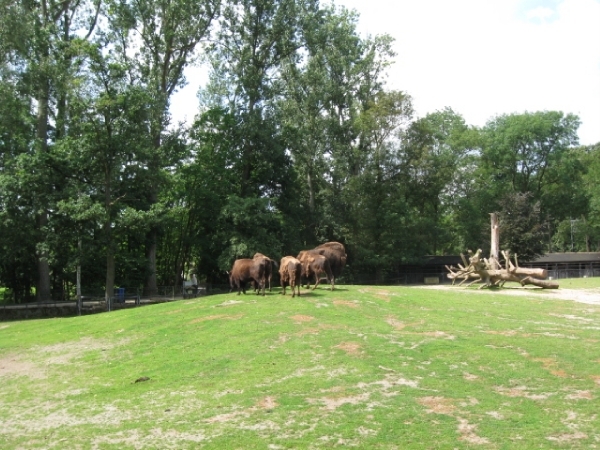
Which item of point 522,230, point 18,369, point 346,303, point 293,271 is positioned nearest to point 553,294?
point 346,303

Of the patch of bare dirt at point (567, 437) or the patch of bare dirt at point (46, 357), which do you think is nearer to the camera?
the patch of bare dirt at point (567, 437)

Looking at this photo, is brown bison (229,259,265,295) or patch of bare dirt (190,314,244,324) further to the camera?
brown bison (229,259,265,295)

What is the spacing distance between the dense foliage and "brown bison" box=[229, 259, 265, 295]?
9721 mm

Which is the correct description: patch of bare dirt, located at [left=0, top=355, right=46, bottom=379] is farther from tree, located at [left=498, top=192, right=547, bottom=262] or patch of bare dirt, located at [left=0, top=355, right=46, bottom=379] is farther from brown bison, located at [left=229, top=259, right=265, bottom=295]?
tree, located at [left=498, top=192, right=547, bottom=262]

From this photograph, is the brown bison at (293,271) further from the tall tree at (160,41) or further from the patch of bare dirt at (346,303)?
the tall tree at (160,41)

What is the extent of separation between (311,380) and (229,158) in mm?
36604

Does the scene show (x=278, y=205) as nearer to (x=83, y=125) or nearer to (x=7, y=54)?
(x=83, y=125)

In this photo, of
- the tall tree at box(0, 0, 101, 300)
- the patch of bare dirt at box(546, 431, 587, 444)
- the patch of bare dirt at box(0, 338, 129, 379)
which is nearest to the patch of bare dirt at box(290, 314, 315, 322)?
the patch of bare dirt at box(0, 338, 129, 379)

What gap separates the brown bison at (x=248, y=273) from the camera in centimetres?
2400

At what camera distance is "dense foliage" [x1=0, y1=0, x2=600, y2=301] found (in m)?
32.9

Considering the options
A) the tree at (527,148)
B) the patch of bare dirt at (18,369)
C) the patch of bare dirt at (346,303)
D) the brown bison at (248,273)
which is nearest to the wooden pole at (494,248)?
the brown bison at (248,273)

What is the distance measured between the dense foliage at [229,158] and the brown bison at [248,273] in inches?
383

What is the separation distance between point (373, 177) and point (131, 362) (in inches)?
1592

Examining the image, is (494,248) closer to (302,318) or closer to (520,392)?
(302,318)
